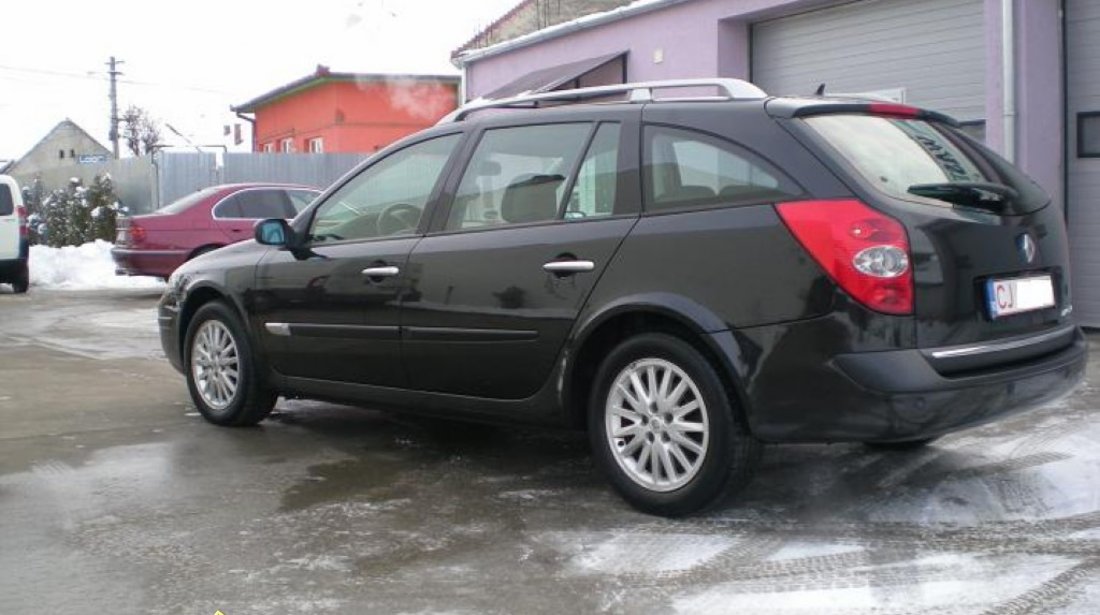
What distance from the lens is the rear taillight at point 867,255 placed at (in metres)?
3.79

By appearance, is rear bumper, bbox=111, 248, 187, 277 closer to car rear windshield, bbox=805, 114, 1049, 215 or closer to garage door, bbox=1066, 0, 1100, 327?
garage door, bbox=1066, 0, 1100, 327

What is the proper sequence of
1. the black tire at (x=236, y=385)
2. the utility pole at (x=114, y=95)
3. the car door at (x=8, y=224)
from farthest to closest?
the utility pole at (x=114, y=95) → the car door at (x=8, y=224) → the black tire at (x=236, y=385)

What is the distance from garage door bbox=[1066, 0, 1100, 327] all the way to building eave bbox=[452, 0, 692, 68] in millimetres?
4442

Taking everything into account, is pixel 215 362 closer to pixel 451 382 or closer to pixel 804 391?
pixel 451 382

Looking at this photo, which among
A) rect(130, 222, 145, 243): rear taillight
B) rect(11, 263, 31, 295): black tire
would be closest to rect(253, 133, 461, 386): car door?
rect(130, 222, 145, 243): rear taillight

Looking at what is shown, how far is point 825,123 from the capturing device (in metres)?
4.22

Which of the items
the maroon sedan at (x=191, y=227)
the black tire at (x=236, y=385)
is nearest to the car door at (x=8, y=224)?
the maroon sedan at (x=191, y=227)

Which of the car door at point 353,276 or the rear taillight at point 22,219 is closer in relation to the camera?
the car door at point 353,276

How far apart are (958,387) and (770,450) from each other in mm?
1707

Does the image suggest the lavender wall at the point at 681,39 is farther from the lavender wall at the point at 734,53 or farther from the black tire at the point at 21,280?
the black tire at the point at 21,280

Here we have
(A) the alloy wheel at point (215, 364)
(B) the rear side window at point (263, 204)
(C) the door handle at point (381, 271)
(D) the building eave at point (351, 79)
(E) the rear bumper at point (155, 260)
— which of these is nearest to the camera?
(C) the door handle at point (381, 271)

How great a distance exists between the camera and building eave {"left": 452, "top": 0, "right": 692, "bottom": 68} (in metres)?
13.0

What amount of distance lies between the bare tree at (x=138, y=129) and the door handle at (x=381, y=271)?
6385cm

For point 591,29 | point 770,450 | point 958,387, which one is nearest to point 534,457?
point 770,450
